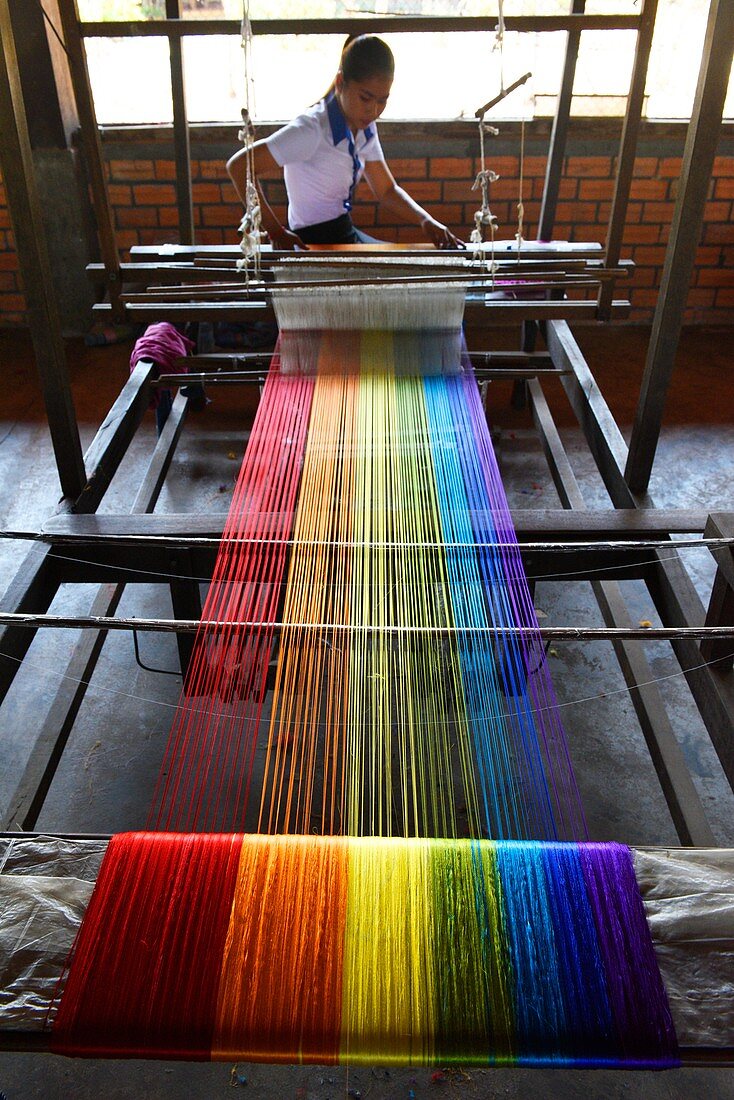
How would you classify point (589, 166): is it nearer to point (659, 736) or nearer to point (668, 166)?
point (668, 166)

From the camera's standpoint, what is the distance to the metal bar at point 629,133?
239 centimetres

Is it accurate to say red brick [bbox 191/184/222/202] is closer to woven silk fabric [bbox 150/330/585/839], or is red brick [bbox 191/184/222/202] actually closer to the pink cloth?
the pink cloth

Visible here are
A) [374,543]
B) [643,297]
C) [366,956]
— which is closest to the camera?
[366,956]

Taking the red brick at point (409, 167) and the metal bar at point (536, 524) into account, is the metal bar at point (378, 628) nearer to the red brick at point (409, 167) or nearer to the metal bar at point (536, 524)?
the metal bar at point (536, 524)

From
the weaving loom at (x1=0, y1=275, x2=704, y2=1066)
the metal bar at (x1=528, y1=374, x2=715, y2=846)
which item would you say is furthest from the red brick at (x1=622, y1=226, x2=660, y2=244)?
the weaving loom at (x1=0, y1=275, x2=704, y2=1066)

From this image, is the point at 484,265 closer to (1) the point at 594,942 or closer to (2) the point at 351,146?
(2) the point at 351,146

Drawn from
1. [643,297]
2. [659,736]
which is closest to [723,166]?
[643,297]

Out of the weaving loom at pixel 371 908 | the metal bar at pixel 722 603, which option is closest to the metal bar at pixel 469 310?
the metal bar at pixel 722 603

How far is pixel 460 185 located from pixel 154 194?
180 cm

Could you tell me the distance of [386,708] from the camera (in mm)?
1310

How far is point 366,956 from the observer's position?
0.95m

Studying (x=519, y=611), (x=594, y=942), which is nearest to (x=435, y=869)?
(x=594, y=942)

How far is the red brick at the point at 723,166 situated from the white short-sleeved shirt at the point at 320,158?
268cm

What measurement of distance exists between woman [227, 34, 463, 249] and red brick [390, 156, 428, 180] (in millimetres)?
1417
